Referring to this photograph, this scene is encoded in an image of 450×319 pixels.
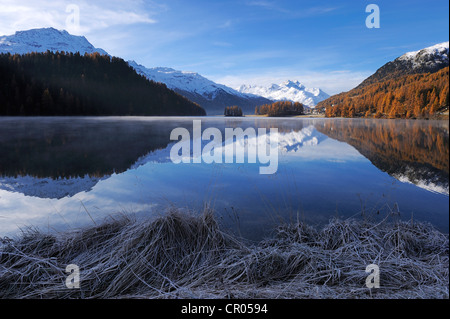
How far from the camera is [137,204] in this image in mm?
5875

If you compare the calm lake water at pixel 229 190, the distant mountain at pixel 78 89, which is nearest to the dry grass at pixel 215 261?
the calm lake water at pixel 229 190

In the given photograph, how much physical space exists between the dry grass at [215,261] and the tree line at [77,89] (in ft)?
372

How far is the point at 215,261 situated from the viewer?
357 centimetres

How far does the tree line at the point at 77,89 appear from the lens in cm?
9194

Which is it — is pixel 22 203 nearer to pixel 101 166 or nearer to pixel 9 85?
pixel 101 166

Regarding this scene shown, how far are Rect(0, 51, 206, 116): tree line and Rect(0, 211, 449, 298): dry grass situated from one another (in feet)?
372

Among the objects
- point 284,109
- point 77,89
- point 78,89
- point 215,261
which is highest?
point 78,89

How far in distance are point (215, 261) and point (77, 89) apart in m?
130

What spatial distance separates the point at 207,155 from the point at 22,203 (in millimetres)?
7759

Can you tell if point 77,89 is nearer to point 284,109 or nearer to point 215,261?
point 284,109

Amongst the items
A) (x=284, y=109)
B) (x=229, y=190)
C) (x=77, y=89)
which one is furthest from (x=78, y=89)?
(x=284, y=109)
